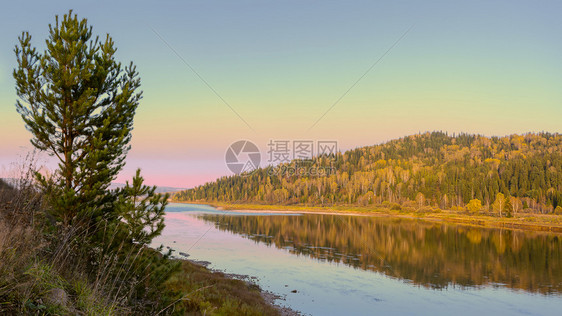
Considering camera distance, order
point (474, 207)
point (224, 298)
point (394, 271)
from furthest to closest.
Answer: point (474, 207)
point (394, 271)
point (224, 298)

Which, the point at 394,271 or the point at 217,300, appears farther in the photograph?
the point at 394,271

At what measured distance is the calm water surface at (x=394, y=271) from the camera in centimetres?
2356

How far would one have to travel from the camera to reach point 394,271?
3384 centimetres

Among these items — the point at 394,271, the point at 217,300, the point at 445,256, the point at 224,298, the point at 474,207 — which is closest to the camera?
the point at 217,300

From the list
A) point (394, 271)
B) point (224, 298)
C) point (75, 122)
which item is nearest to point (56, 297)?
point (75, 122)

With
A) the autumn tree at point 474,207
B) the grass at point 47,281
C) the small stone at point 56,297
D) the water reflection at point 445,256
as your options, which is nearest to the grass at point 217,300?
the grass at point 47,281

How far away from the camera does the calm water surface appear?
2356 cm

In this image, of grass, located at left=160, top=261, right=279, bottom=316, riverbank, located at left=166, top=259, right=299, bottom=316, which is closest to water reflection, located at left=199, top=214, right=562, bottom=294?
riverbank, located at left=166, top=259, right=299, bottom=316

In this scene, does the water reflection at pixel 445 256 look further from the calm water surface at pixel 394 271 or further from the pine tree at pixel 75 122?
the pine tree at pixel 75 122

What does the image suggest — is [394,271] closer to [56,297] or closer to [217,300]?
[217,300]

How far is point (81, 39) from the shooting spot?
10.8 meters

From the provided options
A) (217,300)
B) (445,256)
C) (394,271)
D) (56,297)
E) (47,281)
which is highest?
(47,281)

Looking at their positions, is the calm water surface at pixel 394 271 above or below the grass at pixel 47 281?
below

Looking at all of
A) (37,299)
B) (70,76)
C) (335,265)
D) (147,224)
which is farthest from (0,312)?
(335,265)
